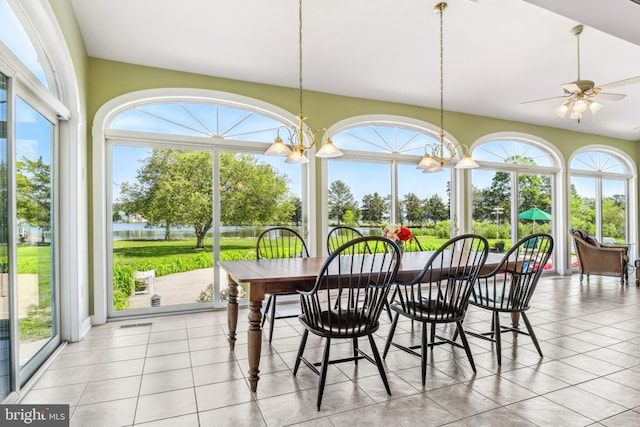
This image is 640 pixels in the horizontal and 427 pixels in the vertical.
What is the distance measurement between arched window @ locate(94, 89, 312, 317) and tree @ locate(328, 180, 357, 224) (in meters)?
0.62

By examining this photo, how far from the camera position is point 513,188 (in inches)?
272

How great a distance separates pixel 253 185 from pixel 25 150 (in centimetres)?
252

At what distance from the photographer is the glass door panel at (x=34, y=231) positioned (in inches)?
98.3

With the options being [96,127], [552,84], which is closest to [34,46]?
[96,127]

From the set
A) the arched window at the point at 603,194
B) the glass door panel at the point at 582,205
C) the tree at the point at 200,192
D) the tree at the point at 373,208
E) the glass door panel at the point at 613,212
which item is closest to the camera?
the tree at the point at 200,192

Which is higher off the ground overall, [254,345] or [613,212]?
[613,212]

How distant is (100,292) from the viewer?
3.96m

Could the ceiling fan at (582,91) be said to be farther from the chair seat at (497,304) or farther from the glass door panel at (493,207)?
the glass door panel at (493,207)

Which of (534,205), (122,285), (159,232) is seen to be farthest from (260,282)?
(534,205)

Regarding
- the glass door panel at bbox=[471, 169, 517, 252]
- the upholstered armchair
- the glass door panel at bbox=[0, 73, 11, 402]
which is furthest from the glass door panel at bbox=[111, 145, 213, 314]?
the upholstered armchair

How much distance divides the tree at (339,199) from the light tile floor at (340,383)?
1.98 meters

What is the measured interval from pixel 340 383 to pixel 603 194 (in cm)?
832

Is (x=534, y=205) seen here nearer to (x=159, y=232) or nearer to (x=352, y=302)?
(x=352, y=302)

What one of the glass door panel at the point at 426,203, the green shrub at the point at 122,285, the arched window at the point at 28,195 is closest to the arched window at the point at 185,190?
the green shrub at the point at 122,285
